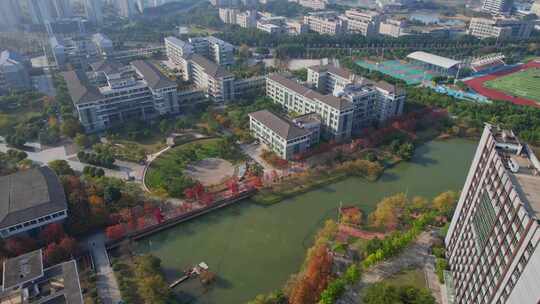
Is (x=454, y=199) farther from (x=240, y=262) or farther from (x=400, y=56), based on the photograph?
(x=400, y=56)

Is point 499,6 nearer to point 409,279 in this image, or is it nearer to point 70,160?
point 409,279

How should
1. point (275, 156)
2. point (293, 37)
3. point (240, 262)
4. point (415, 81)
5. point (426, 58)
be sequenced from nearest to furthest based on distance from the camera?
point (240, 262), point (275, 156), point (415, 81), point (426, 58), point (293, 37)

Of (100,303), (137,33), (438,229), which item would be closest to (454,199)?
(438,229)

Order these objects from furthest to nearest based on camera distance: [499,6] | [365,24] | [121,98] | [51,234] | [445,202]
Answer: [499,6], [365,24], [121,98], [445,202], [51,234]

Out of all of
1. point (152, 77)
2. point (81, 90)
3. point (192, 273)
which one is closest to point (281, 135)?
point (192, 273)

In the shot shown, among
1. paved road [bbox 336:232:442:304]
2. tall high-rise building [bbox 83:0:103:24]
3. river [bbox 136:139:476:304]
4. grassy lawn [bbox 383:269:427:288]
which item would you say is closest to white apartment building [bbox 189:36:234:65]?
tall high-rise building [bbox 83:0:103:24]

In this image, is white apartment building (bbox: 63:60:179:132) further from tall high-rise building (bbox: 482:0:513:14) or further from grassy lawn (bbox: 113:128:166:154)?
tall high-rise building (bbox: 482:0:513:14)

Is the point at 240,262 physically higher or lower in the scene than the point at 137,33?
lower
